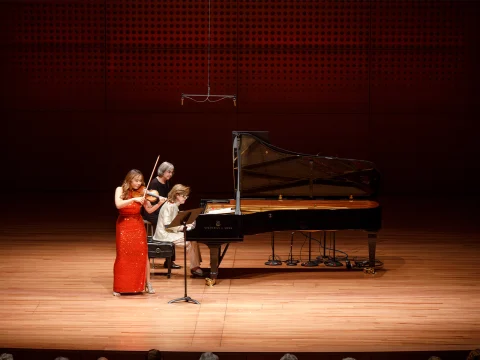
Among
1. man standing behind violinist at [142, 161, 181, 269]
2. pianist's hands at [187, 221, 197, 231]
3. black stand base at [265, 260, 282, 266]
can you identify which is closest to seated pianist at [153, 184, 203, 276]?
pianist's hands at [187, 221, 197, 231]

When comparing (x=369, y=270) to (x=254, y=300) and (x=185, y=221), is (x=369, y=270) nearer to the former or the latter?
(x=254, y=300)

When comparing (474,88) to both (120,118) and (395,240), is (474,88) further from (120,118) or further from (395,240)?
(120,118)

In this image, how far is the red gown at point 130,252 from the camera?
20.6ft

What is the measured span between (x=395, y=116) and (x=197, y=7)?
3.67 m

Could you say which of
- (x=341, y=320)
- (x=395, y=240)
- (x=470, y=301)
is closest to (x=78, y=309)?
(x=341, y=320)

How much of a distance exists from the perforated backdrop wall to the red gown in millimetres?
5715

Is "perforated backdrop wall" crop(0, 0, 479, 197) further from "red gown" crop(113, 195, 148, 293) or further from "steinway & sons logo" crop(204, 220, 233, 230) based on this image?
"red gown" crop(113, 195, 148, 293)

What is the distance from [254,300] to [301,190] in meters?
1.56

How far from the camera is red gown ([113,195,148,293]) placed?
247 inches

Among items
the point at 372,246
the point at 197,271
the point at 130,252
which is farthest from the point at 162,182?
the point at 372,246

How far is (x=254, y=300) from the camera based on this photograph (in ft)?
20.4

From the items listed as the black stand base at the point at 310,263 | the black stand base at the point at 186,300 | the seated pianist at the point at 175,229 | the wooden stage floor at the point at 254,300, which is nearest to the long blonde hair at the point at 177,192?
the seated pianist at the point at 175,229

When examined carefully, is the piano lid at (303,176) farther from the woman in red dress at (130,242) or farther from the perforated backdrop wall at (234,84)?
the perforated backdrop wall at (234,84)

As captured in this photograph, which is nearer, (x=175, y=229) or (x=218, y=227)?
(x=218, y=227)
